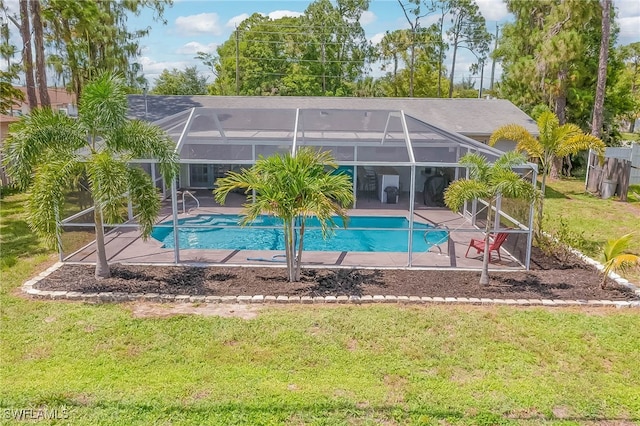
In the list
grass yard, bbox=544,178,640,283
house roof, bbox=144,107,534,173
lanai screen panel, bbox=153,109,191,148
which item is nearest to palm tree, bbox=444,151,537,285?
grass yard, bbox=544,178,640,283

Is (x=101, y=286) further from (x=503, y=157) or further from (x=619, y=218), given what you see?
(x=619, y=218)

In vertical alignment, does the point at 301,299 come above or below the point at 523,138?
below

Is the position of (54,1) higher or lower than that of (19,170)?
higher

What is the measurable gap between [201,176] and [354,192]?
7.65 metres

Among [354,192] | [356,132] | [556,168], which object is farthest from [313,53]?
[354,192]

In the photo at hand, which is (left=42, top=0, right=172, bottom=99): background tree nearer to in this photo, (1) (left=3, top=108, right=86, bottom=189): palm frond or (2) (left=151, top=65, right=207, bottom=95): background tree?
(1) (left=3, top=108, right=86, bottom=189): palm frond

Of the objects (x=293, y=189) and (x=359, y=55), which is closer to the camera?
(x=293, y=189)

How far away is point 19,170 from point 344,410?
6.27 meters

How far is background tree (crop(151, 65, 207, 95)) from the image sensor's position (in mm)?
50625

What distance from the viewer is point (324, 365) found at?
5.77 m

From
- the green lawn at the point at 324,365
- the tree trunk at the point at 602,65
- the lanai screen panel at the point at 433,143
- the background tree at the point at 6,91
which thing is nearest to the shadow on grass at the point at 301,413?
Answer: the green lawn at the point at 324,365

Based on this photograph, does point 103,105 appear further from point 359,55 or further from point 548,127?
→ point 359,55

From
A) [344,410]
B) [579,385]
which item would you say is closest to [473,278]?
[579,385]

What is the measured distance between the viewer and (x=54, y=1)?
62.3ft
